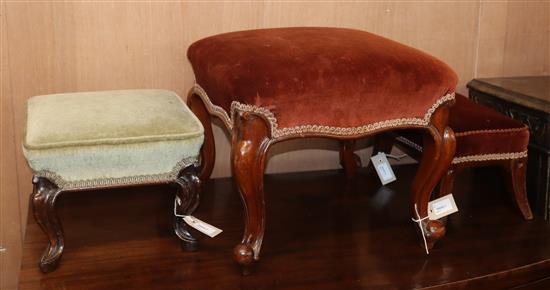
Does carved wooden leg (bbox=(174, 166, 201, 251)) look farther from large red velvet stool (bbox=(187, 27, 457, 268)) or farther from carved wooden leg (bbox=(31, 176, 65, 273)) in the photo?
carved wooden leg (bbox=(31, 176, 65, 273))

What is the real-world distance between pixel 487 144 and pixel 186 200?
750 millimetres

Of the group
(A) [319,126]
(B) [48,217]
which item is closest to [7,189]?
(B) [48,217]

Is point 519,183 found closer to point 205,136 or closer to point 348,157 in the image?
point 348,157

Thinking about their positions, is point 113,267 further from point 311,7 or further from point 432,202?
point 311,7

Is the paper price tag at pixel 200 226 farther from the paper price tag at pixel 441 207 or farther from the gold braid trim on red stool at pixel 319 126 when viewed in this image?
the paper price tag at pixel 441 207

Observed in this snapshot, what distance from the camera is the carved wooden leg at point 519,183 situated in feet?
5.57

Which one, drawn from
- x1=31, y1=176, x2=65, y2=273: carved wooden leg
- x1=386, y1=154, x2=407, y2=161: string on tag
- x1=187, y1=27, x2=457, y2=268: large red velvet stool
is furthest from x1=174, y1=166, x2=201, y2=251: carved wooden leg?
x1=386, y1=154, x2=407, y2=161: string on tag

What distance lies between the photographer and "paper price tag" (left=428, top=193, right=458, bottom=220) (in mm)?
1559

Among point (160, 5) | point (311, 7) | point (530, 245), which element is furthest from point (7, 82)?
point (530, 245)

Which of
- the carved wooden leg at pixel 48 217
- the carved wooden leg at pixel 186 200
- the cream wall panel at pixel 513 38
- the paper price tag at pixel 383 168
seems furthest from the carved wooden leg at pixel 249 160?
the cream wall panel at pixel 513 38

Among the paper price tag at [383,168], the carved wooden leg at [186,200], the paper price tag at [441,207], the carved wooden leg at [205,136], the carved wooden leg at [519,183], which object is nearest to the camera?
the carved wooden leg at [186,200]

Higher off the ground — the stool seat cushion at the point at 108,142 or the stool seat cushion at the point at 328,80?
the stool seat cushion at the point at 328,80

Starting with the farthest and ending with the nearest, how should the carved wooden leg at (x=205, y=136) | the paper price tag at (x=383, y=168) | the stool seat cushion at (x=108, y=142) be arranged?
the paper price tag at (x=383, y=168), the carved wooden leg at (x=205, y=136), the stool seat cushion at (x=108, y=142)

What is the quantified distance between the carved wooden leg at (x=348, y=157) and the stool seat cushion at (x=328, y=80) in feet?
1.76
